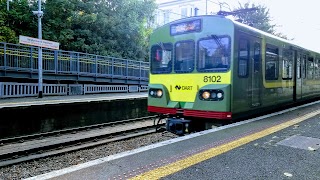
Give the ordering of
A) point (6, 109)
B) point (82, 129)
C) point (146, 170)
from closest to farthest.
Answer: point (146, 170), point (6, 109), point (82, 129)

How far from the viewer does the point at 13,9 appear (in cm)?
2145

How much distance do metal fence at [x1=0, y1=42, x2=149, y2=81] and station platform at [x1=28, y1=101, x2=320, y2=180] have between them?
12.5 m

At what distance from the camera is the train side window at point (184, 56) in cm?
704

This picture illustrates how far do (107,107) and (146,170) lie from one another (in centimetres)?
851

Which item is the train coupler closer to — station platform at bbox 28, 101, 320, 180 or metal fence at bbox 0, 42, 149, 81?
station platform at bbox 28, 101, 320, 180

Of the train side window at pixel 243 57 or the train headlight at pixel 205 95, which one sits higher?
the train side window at pixel 243 57

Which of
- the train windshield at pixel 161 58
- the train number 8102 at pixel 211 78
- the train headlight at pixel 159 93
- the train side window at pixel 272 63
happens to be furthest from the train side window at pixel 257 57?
the train headlight at pixel 159 93

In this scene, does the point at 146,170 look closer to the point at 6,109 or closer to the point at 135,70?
the point at 6,109

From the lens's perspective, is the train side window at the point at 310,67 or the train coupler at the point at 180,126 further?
the train side window at the point at 310,67

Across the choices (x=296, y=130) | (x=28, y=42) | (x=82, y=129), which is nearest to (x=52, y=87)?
(x=28, y=42)

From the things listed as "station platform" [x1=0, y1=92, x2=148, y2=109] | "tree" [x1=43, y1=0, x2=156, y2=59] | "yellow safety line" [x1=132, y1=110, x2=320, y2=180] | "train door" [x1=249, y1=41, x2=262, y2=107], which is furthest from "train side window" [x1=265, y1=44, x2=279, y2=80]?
"tree" [x1=43, y1=0, x2=156, y2=59]

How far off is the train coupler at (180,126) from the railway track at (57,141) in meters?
0.96

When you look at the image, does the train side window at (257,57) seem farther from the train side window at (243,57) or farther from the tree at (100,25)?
the tree at (100,25)

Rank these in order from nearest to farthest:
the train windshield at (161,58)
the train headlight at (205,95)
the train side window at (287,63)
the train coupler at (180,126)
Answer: the train headlight at (205,95) → the train coupler at (180,126) → the train windshield at (161,58) → the train side window at (287,63)
